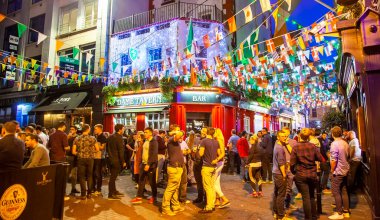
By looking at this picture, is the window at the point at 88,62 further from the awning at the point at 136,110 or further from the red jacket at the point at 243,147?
the red jacket at the point at 243,147

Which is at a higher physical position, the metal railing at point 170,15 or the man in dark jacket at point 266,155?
the metal railing at point 170,15

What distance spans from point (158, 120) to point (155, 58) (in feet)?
12.9

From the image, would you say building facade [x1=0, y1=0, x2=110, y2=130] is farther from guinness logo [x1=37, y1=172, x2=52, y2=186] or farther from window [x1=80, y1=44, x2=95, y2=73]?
guinness logo [x1=37, y1=172, x2=52, y2=186]

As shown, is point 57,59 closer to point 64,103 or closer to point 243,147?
point 64,103

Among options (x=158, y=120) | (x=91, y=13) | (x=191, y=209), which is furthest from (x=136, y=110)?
(x=191, y=209)

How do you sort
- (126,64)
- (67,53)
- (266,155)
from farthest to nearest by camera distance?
(67,53)
(126,64)
(266,155)

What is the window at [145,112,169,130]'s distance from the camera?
1641cm

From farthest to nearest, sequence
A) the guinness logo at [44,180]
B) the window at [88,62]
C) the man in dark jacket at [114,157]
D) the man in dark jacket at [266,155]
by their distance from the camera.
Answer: the window at [88,62]
the man in dark jacket at [266,155]
the man in dark jacket at [114,157]
the guinness logo at [44,180]

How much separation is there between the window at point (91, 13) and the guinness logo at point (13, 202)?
1704 cm

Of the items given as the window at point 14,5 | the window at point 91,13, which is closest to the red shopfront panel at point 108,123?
the window at point 91,13

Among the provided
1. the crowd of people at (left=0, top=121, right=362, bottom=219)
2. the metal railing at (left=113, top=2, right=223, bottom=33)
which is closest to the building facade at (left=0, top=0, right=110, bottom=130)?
the metal railing at (left=113, top=2, right=223, bottom=33)

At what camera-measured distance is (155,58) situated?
1662 cm

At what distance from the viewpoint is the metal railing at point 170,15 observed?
56.0 feet

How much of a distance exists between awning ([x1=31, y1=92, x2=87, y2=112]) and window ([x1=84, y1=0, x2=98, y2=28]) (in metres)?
5.18
